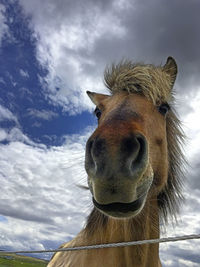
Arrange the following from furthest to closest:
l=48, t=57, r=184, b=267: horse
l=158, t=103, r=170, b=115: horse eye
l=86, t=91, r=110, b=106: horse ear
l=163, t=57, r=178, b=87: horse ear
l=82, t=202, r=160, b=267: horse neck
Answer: l=163, t=57, r=178, b=87: horse ear, l=86, t=91, r=110, b=106: horse ear, l=158, t=103, r=170, b=115: horse eye, l=82, t=202, r=160, b=267: horse neck, l=48, t=57, r=184, b=267: horse

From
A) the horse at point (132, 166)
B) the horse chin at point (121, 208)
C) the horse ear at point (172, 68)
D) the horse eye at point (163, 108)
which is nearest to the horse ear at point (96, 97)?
the horse at point (132, 166)

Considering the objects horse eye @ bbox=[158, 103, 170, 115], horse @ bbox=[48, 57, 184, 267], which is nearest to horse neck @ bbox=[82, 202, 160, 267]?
horse @ bbox=[48, 57, 184, 267]

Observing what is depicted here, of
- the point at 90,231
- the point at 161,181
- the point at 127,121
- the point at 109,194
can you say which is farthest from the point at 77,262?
the point at 127,121

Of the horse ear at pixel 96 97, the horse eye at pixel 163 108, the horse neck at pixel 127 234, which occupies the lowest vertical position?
the horse neck at pixel 127 234

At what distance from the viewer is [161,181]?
11.6 feet

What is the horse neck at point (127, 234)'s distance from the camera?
3.32 meters

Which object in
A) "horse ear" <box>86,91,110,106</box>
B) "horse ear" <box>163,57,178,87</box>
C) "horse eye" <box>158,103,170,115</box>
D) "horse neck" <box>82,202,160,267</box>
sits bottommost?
"horse neck" <box>82,202,160,267</box>

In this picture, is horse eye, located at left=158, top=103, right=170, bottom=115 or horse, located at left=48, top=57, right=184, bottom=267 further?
horse eye, located at left=158, top=103, right=170, bottom=115

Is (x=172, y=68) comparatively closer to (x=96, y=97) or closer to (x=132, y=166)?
(x=96, y=97)

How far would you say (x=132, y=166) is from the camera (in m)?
2.44

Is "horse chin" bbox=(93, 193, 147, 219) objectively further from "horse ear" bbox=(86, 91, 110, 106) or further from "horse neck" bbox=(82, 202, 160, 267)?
"horse ear" bbox=(86, 91, 110, 106)

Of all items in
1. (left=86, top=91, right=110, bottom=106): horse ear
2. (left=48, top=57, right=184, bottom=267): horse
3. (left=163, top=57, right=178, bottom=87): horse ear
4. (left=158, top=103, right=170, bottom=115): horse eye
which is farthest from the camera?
(left=163, top=57, right=178, bottom=87): horse ear

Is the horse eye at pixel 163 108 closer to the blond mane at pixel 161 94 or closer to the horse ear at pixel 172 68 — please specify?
the blond mane at pixel 161 94

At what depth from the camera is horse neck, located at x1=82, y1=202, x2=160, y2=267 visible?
3.32 m
